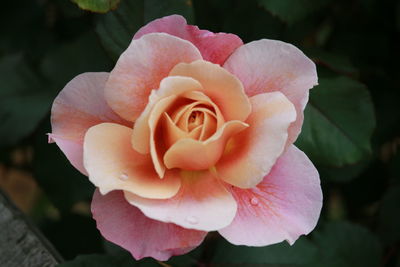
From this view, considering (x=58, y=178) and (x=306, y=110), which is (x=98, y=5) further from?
(x=58, y=178)

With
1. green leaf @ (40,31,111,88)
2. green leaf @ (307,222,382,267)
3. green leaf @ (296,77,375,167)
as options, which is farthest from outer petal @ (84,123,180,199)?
green leaf @ (40,31,111,88)

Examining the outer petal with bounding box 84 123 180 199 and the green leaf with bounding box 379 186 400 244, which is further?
the green leaf with bounding box 379 186 400 244

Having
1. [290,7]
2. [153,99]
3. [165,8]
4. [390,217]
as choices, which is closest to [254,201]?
[153,99]

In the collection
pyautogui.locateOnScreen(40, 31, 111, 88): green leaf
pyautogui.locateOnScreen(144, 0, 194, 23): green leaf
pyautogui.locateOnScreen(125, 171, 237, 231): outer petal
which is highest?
pyautogui.locateOnScreen(144, 0, 194, 23): green leaf

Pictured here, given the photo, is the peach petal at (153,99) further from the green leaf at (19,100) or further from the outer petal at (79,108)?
the green leaf at (19,100)

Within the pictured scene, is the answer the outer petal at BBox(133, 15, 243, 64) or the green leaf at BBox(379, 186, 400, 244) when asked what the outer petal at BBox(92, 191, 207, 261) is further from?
the green leaf at BBox(379, 186, 400, 244)

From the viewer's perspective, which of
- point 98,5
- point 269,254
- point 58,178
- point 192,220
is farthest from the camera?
point 58,178

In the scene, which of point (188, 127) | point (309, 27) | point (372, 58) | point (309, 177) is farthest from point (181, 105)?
point (372, 58)

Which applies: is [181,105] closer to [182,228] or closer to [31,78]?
[182,228]
